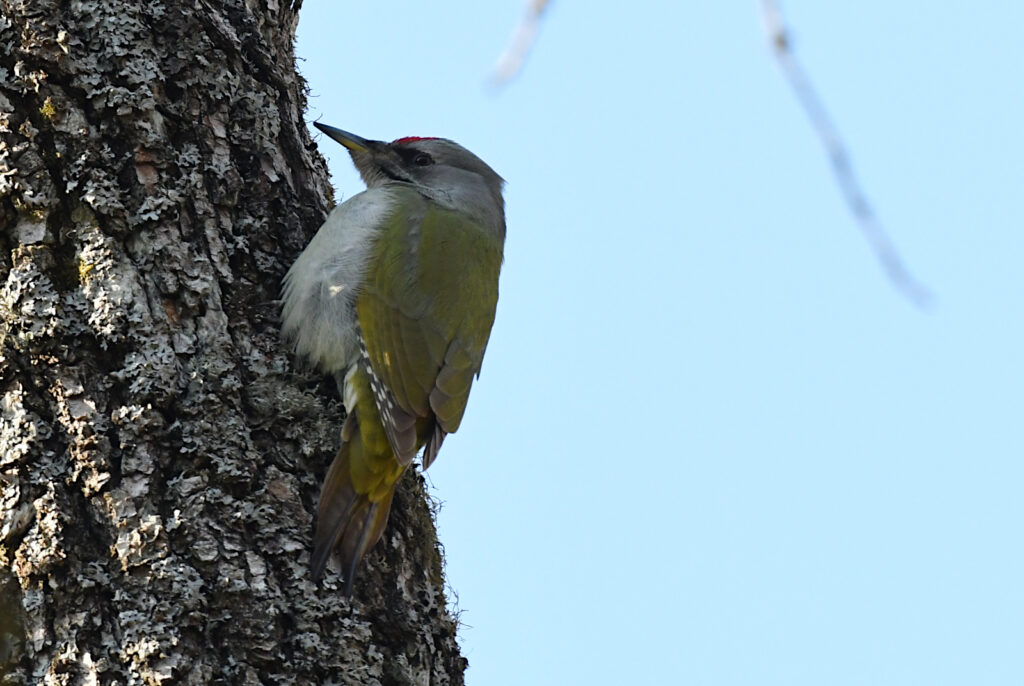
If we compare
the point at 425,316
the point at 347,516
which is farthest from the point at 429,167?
the point at 347,516

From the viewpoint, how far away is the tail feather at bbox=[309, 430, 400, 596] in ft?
9.30

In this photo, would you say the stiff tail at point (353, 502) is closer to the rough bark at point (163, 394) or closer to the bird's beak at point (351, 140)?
the rough bark at point (163, 394)

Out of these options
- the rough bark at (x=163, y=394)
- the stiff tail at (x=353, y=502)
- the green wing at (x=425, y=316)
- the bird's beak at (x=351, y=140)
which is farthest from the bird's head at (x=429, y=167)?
the stiff tail at (x=353, y=502)

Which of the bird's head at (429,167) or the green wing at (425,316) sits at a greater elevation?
the bird's head at (429,167)

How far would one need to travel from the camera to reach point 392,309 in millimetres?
3908

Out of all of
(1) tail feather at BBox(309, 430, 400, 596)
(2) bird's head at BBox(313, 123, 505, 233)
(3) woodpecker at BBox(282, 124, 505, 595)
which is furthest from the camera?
(2) bird's head at BBox(313, 123, 505, 233)

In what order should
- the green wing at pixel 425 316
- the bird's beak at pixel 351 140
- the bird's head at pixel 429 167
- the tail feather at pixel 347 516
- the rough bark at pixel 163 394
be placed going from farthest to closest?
the bird's head at pixel 429 167 → the bird's beak at pixel 351 140 → the green wing at pixel 425 316 → the tail feather at pixel 347 516 → the rough bark at pixel 163 394

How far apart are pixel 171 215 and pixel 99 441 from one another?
2.25ft

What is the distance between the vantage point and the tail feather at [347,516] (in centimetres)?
284

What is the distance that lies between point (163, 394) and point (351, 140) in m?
2.12

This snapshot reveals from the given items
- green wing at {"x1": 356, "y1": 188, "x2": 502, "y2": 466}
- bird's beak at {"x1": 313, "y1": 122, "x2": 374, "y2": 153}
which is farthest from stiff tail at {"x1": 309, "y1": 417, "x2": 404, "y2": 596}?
bird's beak at {"x1": 313, "y1": 122, "x2": 374, "y2": 153}

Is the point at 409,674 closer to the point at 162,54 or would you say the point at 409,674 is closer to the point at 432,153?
the point at 162,54

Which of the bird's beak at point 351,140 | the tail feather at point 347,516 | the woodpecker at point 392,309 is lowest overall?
the tail feather at point 347,516

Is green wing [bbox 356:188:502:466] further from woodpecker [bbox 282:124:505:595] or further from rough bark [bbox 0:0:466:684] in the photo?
rough bark [bbox 0:0:466:684]
